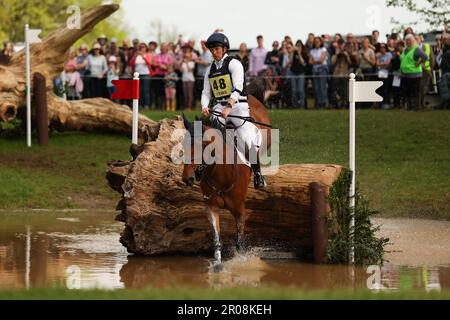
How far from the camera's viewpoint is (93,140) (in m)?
28.1

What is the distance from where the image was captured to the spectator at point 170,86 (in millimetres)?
33625

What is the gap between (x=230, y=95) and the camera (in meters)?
15.4

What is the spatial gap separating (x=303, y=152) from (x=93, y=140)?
5.38 meters

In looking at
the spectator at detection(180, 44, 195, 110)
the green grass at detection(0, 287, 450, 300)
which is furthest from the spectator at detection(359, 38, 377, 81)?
the green grass at detection(0, 287, 450, 300)

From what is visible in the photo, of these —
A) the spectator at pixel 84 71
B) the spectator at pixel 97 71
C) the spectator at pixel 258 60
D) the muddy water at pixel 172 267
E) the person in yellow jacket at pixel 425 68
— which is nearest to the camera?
the muddy water at pixel 172 267

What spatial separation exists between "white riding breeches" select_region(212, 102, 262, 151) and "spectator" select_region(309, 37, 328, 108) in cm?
1609

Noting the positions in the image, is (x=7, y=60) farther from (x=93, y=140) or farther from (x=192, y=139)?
(x=192, y=139)

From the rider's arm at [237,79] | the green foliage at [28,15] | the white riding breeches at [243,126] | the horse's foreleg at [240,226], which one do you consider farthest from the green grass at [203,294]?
the green foliage at [28,15]

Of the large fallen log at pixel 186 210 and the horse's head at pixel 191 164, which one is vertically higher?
the horse's head at pixel 191 164

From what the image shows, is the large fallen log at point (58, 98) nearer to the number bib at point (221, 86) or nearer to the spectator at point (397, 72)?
the spectator at point (397, 72)

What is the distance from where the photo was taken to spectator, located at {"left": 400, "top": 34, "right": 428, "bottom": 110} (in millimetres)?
29719

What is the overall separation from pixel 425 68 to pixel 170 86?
25.7 ft

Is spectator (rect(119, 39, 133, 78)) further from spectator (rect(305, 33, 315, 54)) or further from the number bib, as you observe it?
the number bib

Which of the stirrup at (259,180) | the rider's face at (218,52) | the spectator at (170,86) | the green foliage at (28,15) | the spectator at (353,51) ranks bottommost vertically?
the stirrup at (259,180)
